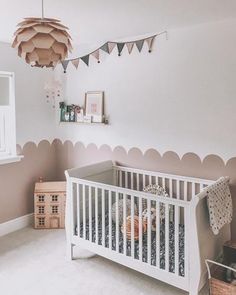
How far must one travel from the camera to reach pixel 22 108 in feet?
12.3

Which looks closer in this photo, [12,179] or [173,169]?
[173,169]

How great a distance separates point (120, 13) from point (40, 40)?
1.15 meters

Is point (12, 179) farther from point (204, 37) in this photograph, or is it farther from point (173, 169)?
point (204, 37)

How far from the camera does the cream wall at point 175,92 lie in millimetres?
2807

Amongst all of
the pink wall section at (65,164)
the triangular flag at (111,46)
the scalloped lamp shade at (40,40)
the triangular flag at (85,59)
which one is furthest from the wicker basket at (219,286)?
the triangular flag at (85,59)

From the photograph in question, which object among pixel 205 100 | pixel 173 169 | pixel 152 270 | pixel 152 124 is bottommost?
pixel 152 270

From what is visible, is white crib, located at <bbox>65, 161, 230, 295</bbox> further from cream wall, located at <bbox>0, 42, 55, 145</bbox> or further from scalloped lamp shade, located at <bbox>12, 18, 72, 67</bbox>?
scalloped lamp shade, located at <bbox>12, 18, 72, 67</bbox>

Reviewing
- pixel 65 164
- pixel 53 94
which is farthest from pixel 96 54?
pixel 65 164

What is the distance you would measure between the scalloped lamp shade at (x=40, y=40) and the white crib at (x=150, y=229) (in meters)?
1.34

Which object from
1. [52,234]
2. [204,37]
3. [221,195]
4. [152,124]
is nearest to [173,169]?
[152,124]

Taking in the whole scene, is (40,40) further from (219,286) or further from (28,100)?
(28,100)

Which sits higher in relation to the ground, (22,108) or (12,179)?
(22,108)

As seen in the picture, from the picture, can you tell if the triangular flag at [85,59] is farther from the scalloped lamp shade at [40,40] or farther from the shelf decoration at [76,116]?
the scalloped lamp shade at [40,40]

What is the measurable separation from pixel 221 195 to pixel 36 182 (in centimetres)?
241
